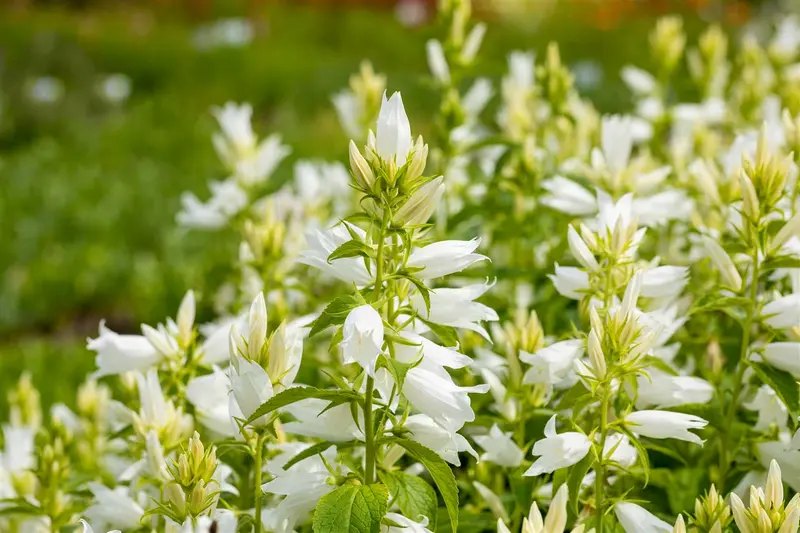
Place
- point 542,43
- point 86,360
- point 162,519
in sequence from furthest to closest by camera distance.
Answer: point 542,43, point 86,360, point 162,519

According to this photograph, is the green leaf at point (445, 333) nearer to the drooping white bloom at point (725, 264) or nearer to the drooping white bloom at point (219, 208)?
the drooping white bloom at point (725, 264)

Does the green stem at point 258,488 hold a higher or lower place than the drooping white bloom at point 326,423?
lower

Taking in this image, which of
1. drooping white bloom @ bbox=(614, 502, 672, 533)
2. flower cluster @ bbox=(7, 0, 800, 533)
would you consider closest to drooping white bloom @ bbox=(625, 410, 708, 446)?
flower cluster @ bbox=(7, 0, 800, 533)

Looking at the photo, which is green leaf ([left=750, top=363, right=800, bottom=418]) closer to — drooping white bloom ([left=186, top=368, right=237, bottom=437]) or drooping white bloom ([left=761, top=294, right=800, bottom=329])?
drooping white bloom ([left=761, top=294, right=800, bottom=329])

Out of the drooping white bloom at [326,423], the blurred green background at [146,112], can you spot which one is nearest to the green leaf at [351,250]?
the drooping white bloom at [326,423]

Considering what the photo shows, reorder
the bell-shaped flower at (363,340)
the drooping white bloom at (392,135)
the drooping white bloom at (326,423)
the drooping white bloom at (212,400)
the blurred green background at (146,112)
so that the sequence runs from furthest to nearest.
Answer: the blurred green background at (146,112), the drooping white bloom at (212,400), the drooping white bloom at (326,423), the drooping white bloom at (392,135), the bell-shaped flower at (363,340)

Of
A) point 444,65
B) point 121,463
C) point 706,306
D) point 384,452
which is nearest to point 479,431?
point 384,452

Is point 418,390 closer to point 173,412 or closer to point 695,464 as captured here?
point 173,412
